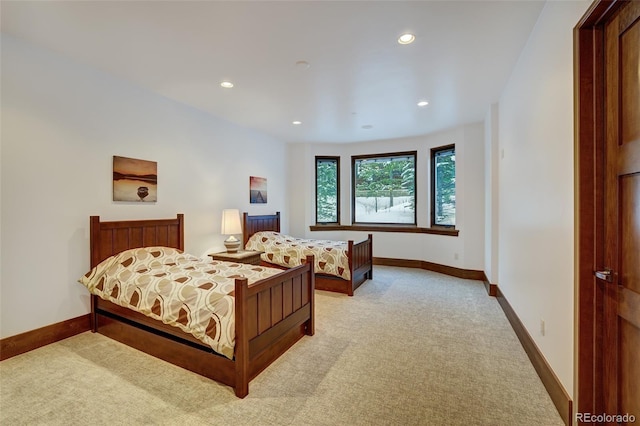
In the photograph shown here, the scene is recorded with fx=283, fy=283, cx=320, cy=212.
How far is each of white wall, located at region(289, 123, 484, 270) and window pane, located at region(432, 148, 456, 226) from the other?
16 centimetres

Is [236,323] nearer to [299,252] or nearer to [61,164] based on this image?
[61,164]

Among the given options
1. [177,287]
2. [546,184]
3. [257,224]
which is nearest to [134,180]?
Answer: [177,287]

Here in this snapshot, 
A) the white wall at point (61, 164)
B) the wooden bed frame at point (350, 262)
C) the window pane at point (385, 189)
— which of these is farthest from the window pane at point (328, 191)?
the white wall at point (61, 164)

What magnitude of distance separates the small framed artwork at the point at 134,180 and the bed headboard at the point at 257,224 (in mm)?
1615

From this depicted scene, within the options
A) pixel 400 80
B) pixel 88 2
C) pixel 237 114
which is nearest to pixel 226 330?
pixel 88 2

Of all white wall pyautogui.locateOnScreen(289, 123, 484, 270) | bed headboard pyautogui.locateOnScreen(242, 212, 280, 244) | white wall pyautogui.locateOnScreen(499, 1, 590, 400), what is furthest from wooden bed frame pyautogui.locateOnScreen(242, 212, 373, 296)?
white wall pyautogui.locateOnScreen(499, 1, 590, 400)

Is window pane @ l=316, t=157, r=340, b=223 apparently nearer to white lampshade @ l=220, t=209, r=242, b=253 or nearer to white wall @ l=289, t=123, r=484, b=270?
white wall @ l=289, t=123, r=484, b=270

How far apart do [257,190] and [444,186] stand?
3.59m

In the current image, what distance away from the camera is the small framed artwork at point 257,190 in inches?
204

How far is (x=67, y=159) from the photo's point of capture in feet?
9.04

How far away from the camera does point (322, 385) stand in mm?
2045

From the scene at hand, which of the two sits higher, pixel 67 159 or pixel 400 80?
pixel 400 80

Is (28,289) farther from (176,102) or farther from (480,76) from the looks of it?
(480,76)

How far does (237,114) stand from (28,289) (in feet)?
10.3
